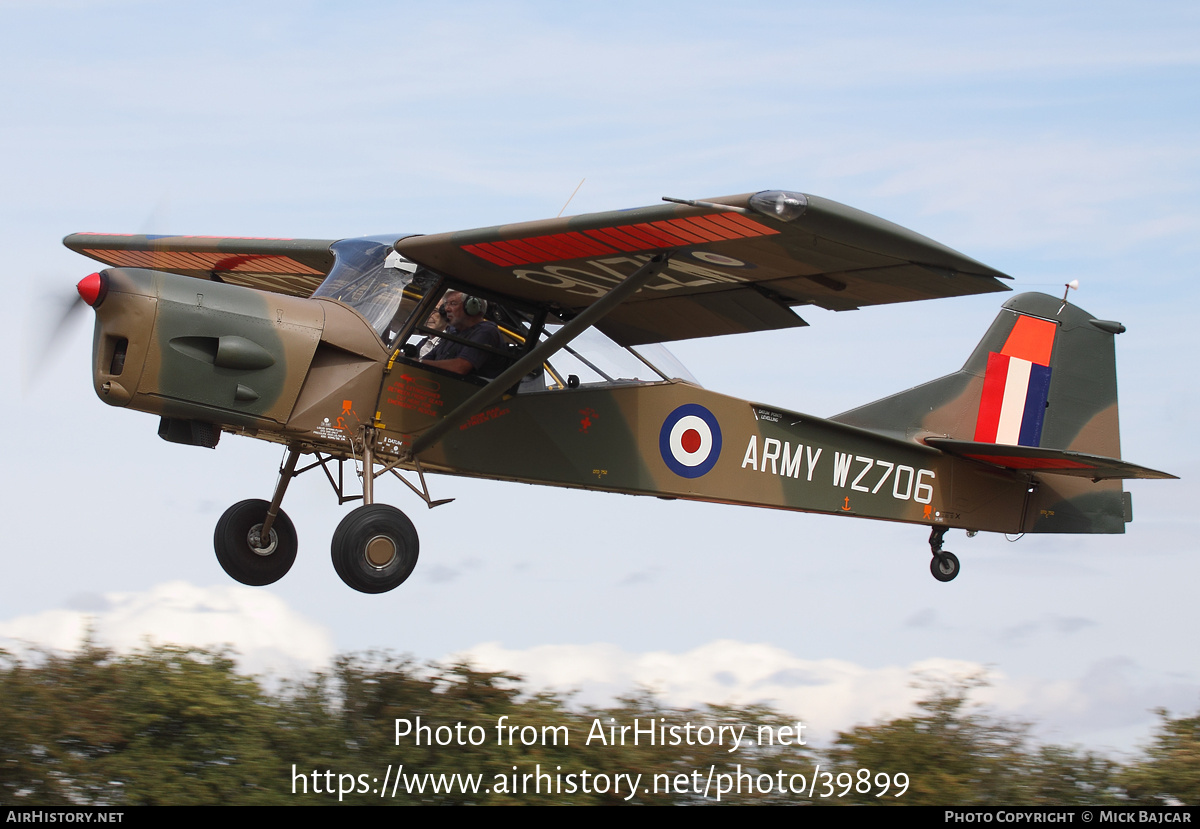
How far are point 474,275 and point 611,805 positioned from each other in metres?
3.54

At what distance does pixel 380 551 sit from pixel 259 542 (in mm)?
1640

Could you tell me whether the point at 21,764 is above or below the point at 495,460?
below

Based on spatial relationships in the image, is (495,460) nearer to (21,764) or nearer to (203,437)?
(203,437)

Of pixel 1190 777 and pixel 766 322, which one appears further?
pixel 766 322

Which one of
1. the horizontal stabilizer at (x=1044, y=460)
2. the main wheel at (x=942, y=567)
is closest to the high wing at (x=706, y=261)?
the horizontal stabilizer at (x=1044, y=460)

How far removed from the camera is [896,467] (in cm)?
990

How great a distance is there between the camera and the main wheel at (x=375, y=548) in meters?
7.20

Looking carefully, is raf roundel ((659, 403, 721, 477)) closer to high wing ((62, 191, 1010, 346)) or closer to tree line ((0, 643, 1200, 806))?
high wing ((62, 191, 1010, 346))

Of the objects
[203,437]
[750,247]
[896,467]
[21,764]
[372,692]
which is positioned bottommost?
[21,764]

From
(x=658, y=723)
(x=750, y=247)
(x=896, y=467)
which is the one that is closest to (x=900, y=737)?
(x=658, y=723)

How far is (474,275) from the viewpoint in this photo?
7.93 meters
